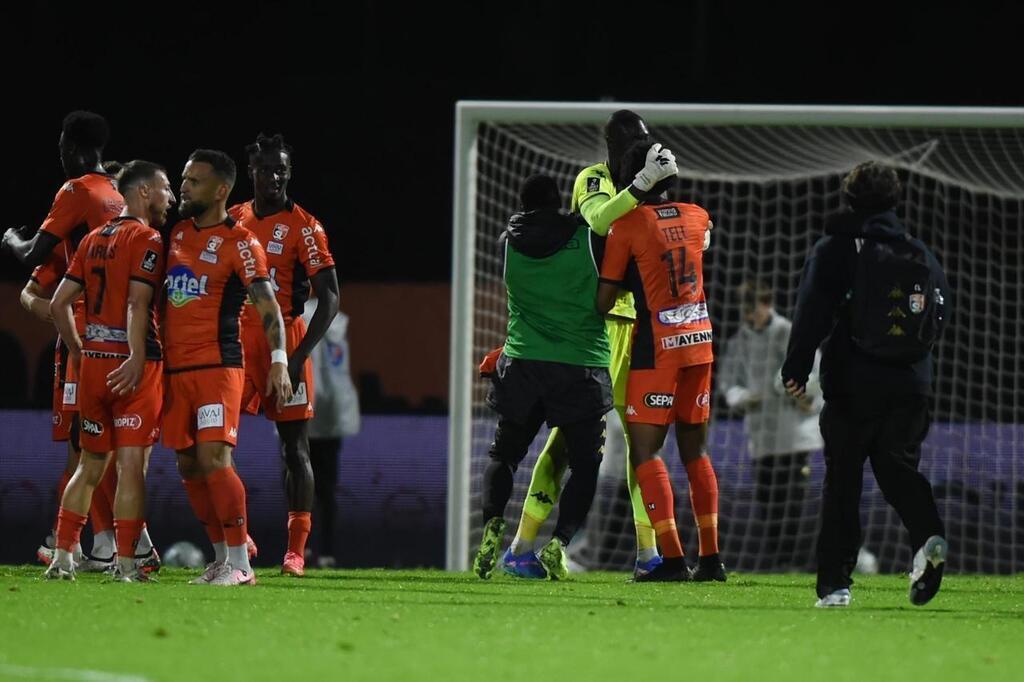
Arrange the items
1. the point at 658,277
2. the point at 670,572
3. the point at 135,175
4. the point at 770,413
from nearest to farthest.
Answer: the point at 135,175, the point at 658,277, the point at 670,572, the point at 770,413

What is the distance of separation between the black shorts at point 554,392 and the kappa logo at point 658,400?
21 centimetres

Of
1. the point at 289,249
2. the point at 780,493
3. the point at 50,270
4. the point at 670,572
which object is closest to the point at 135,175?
the point at 289,249

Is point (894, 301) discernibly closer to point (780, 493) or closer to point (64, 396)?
point (64, 396)

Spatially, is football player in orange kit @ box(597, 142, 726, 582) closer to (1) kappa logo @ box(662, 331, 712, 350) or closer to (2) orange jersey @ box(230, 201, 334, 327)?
(1) kappa logo @ box(662, 331, 712, 350)

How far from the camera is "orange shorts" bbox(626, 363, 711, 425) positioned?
24.7ft

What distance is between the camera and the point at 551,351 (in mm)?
Answer: 7645

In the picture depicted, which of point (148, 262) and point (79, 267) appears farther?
point (79, 267)

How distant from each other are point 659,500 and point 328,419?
4283 millimetres

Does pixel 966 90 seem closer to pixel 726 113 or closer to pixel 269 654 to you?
pixel 726 113

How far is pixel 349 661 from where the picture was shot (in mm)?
4707

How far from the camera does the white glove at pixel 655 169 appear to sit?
7359mm

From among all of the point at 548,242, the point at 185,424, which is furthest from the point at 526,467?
the point at 185,424

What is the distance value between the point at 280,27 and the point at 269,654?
45.6 feet

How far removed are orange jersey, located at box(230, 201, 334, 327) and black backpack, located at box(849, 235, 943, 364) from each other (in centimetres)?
274
